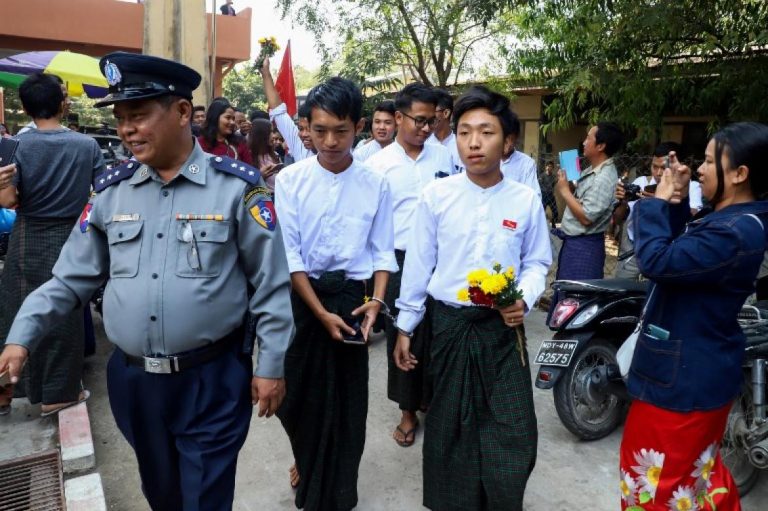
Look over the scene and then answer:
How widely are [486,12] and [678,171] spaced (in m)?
5.17

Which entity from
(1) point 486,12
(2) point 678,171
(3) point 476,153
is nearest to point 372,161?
(3) point 476,153

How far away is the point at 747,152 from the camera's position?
214 cm

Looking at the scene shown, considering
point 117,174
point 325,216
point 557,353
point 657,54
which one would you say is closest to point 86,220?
point 117,174

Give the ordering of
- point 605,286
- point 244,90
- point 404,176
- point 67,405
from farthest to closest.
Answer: point 244,90, point 404,176, point 67,405, point 605,286

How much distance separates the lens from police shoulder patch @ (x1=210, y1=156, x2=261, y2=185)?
2189mm

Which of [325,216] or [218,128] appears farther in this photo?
[218,128]

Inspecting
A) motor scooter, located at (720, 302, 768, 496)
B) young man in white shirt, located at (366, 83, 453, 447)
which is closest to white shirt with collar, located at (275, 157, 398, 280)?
young man in white shirt, located at (366, 83, 453, 447)

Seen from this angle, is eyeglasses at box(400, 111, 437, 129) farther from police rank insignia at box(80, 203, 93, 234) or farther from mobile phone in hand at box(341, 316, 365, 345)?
police rank insignia at box(80, 203, 93, 234)

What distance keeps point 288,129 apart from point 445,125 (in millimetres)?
1406

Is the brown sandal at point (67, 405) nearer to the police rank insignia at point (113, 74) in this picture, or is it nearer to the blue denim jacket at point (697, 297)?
the police rank insignia at point (113, 74)

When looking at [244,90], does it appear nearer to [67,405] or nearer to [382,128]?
[382,128]

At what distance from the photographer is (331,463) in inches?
112

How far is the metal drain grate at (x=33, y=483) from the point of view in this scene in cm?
304

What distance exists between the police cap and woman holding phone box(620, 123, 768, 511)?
68.4 inches
